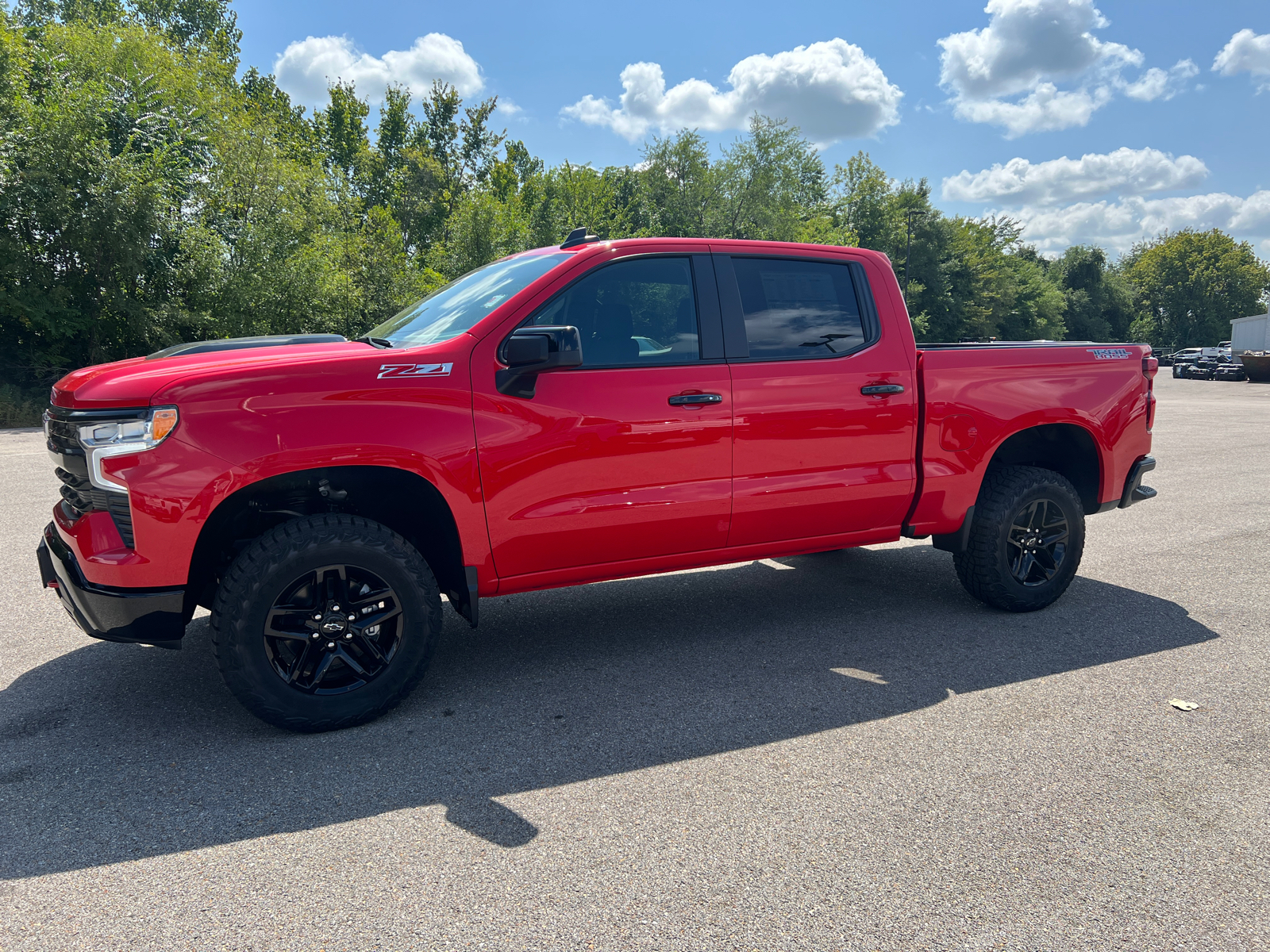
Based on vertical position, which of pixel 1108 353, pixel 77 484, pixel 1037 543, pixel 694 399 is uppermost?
pixel 1108 353

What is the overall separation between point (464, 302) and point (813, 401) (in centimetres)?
179

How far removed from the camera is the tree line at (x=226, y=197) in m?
20.4

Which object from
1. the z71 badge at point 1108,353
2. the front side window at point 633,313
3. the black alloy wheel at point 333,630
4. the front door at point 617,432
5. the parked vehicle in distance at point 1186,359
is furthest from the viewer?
the parked vehicle in distance at point 1186,359

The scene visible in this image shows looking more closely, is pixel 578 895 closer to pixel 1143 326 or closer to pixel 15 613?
pixel 15 613

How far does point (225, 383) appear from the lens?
3254 millimetres

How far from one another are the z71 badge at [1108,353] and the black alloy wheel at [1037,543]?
0.94 meters

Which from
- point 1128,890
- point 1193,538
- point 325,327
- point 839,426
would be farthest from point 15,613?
point 325,327

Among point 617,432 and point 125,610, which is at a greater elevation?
point 617,432

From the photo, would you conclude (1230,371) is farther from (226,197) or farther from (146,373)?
(146,373)

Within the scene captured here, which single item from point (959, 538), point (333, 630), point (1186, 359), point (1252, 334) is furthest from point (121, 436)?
point (1252, 334)

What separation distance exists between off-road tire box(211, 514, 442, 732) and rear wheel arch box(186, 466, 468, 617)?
17cm

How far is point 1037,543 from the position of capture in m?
5.13

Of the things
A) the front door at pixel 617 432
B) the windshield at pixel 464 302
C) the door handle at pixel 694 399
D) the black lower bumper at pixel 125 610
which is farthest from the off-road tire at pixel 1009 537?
the black lower bumper at pixel 125 610

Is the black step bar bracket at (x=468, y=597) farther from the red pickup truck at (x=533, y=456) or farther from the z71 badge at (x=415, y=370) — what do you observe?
the z71 badge at (x=415, y=370)
